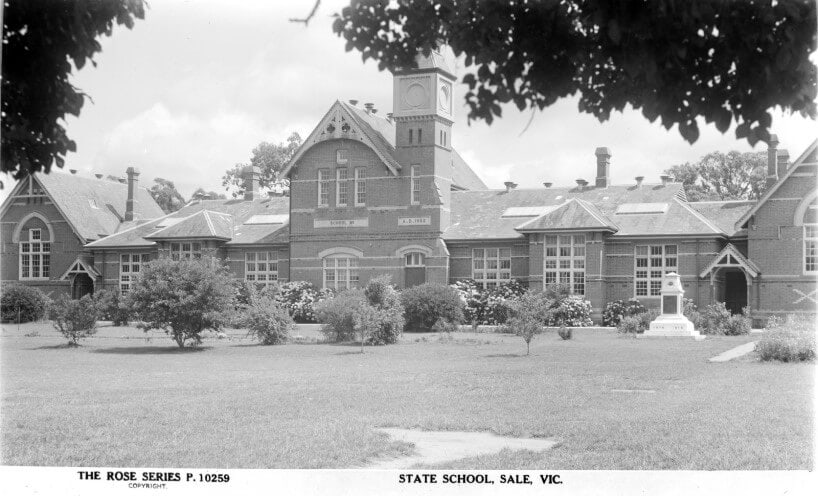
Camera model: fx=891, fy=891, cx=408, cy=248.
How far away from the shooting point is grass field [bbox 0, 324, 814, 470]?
9.19m

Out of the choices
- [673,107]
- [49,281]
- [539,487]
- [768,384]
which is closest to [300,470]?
[539,487]

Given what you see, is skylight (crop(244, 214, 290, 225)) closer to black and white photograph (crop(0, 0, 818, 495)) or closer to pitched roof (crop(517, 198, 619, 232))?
black and white photograph (crop(0, 0, 818, 495))

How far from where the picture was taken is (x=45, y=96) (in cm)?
1001

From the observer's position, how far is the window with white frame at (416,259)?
3606 cm

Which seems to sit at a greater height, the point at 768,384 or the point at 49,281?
the point at 49,281

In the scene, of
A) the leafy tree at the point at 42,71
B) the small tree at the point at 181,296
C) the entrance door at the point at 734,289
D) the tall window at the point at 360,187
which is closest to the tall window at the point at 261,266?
the tall window at the point at 360,187

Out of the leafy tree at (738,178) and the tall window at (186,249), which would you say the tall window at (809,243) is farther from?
the tall window at (186,249)

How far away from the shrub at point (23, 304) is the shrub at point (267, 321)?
236 inches

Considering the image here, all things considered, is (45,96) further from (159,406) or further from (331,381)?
(331,381)

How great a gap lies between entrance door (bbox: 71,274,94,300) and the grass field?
2.07 meters

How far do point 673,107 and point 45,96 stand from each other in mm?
6778

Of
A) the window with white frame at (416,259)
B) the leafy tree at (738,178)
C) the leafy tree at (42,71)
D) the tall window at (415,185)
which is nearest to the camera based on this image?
the leafy tree at (42,71)

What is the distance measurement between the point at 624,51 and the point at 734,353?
14.4 m

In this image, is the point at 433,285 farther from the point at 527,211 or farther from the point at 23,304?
the point at 23,304
